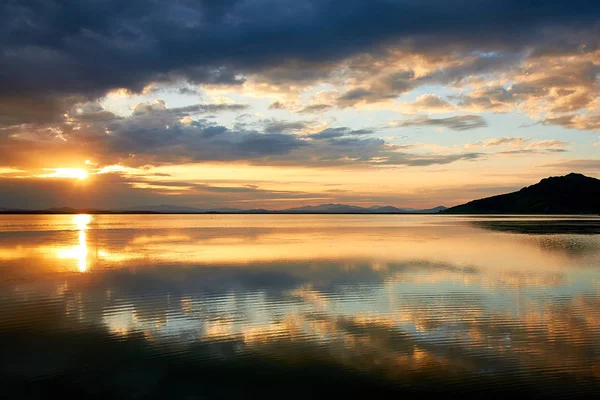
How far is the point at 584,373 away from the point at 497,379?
2312mm

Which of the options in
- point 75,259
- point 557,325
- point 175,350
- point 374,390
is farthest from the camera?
point 75,259

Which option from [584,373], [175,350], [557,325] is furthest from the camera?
[557,325]

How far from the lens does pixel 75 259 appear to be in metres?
36.7

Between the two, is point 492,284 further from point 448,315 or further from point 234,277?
point 234,277

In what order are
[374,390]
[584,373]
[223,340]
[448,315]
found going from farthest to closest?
[448,315] → [223,340] → [584,373] → [374,390]

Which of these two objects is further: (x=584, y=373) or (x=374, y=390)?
(x=584, y=373)

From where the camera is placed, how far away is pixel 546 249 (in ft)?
144

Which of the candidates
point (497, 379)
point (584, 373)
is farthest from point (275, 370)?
point (584, 373)

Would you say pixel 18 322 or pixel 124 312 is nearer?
pixel 18 322

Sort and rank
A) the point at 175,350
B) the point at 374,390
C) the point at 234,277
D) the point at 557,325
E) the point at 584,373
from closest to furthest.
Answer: the point at 374,390, the point at 584,373, the point at 175,350, the point at 557,325, the point at 234,277

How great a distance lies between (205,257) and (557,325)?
27.8 meters

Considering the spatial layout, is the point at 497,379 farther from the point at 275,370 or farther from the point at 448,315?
the point at 448,315

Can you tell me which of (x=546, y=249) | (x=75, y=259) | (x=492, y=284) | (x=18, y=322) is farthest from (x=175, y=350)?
(x=546, y=249)

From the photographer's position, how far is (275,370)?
1134 cm
